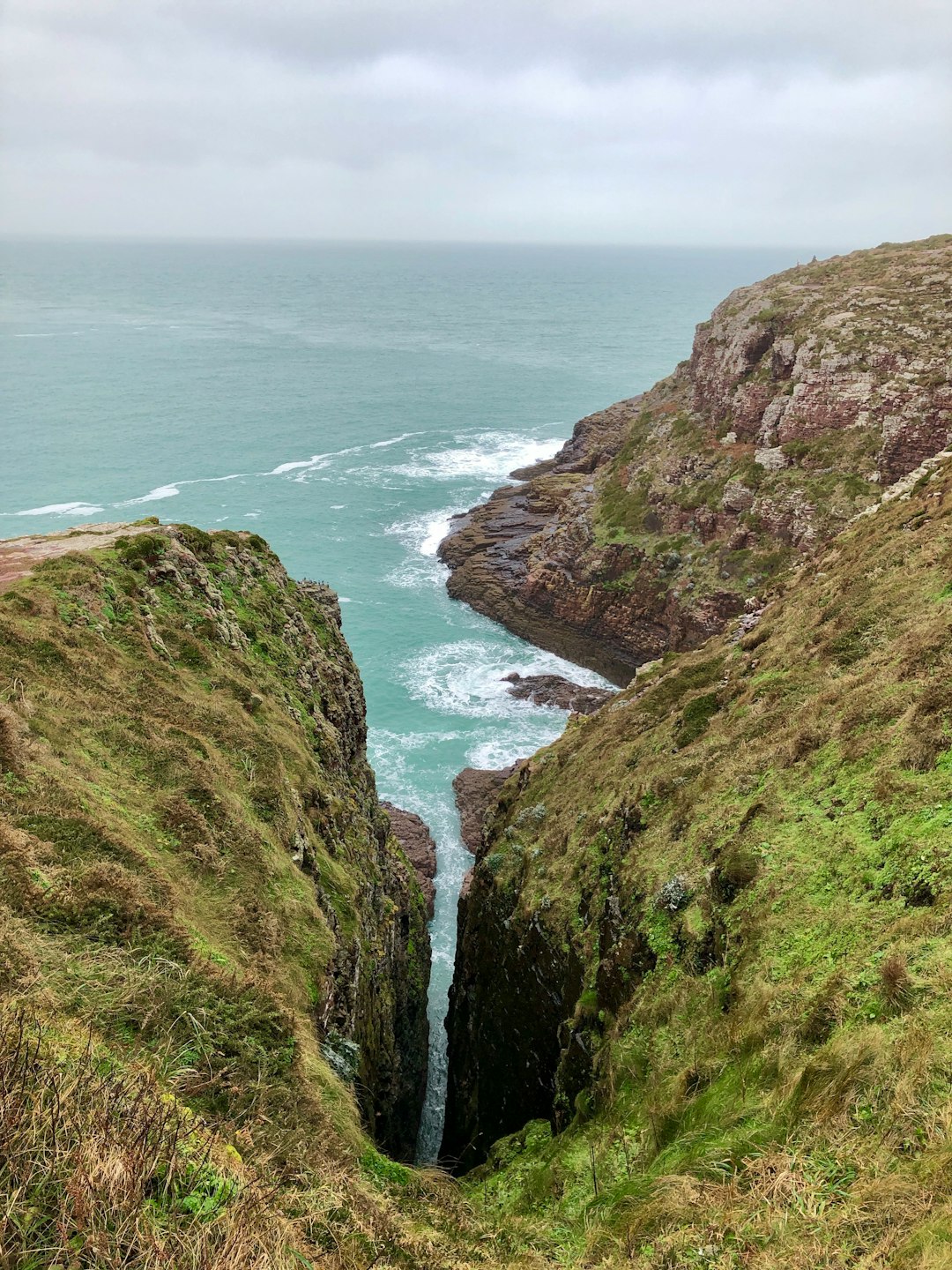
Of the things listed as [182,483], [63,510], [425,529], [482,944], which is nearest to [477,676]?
[425,529]

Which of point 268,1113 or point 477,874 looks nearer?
point 268,1113

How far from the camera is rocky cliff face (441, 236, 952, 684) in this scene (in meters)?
56.2

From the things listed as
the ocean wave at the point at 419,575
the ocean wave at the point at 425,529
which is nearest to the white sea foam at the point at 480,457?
the ocean wave at the point at 425,529

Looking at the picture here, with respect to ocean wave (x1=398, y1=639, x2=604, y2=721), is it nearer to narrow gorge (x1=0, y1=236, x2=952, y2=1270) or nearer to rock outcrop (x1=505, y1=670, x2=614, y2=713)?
rock outcrop (x1=505, y1=670, x2=614, y2=713)

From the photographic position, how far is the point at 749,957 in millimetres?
13695

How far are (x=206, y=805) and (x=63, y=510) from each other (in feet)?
268

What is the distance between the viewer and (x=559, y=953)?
2195 centimetres

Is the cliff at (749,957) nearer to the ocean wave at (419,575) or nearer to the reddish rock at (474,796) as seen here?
the reddish rock at (474,796)

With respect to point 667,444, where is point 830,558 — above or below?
below

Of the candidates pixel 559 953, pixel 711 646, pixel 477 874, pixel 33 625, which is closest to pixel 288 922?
pixel 559 953

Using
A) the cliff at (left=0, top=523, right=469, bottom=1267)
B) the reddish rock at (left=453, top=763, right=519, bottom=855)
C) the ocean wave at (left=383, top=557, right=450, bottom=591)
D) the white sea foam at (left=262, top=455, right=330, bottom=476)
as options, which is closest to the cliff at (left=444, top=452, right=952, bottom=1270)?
the cliff at (left=0, top=523, right=469, bottom=1267)

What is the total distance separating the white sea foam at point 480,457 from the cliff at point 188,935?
74334 millimetres

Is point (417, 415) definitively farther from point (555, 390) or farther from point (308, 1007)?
point (308, 1007)

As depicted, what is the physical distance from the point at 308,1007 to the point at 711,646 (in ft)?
83.2
